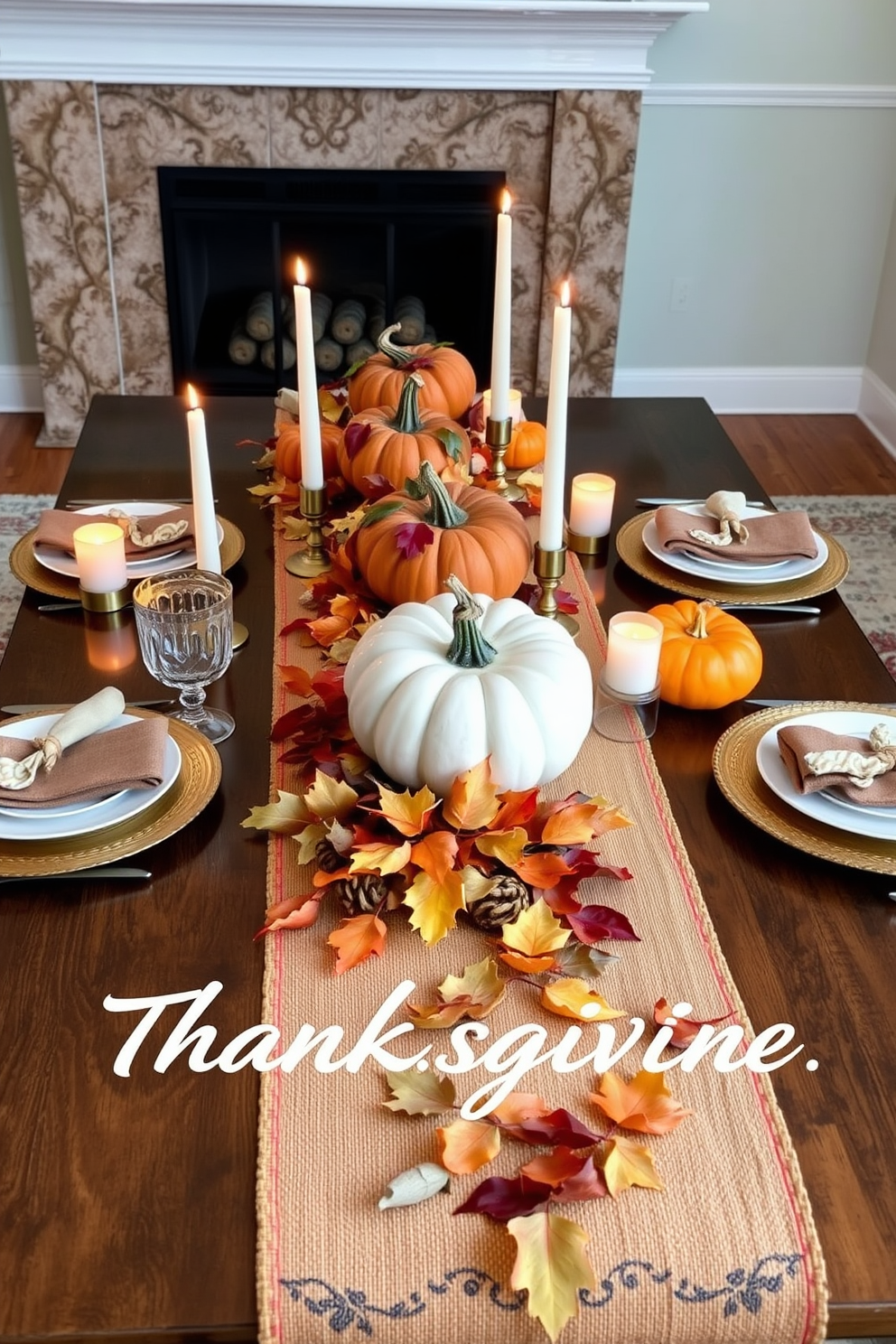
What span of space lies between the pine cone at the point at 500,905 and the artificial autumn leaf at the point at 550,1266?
28 centimetres

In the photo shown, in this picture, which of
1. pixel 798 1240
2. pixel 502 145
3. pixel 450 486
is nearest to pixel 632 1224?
pixel 798 1240

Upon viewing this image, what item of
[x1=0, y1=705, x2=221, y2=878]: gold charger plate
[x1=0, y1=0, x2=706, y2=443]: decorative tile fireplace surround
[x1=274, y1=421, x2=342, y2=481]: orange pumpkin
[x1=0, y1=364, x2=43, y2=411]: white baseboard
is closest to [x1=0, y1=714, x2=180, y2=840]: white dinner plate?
[x1=0, y1=705, x2=221, y2=878]: gold charger plate

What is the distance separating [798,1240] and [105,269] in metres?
3.36

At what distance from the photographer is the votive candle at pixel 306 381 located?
1494 mm

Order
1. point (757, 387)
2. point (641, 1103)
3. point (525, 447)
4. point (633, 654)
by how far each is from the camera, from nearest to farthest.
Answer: point (641, 1103), point (633, 654), point (525, 447), point (757, 387)

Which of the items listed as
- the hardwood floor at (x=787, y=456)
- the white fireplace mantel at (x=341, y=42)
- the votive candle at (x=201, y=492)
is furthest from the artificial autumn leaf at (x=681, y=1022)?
the white fireplace mantel at (x=341, y=42)

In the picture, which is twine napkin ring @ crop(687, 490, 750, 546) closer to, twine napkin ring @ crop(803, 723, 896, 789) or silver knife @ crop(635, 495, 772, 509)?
silver knife @ crop(635, 495, 772, 509)

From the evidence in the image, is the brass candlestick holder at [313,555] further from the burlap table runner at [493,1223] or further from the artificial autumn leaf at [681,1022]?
the artificial autumn leaf at [681,1022]

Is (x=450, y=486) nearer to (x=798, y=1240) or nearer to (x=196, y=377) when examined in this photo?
(x=798, y=1240)

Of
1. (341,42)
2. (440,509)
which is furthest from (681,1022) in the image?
(341,42)

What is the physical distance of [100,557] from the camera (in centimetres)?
154

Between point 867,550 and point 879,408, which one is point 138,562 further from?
point 879,408

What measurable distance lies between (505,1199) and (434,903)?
0.90 feet

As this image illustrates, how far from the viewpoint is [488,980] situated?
1009 mm
